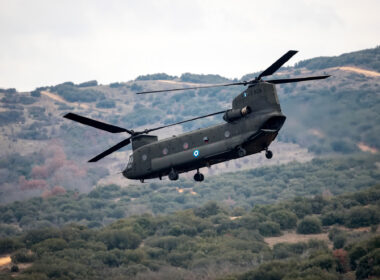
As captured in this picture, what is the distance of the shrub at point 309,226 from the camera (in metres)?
92.6

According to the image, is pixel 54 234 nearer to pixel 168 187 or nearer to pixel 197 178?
pixel 197 178

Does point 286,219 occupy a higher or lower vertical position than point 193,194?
higher

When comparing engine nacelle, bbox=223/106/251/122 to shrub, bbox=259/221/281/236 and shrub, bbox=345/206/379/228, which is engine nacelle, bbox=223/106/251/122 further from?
shrub, bbox=259/221/281/236

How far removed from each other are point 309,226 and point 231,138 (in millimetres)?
60722

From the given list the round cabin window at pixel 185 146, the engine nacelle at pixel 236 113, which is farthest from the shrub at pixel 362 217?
the engine nacelle at pixel 236 113

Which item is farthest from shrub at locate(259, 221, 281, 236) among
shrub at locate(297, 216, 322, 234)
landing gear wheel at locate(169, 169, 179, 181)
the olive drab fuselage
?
landing gear wheel at locate(169, 169, 179, 181)

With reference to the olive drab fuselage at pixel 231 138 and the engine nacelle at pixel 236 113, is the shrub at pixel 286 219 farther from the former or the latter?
the engine nacelle at pixel 236 113

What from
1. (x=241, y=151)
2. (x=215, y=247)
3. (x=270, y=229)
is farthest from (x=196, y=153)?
(x=270, y=229)

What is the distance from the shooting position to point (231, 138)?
3516 centimetres

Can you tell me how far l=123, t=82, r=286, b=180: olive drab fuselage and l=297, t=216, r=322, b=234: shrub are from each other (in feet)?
190

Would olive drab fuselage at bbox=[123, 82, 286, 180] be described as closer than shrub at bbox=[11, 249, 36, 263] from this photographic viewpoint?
Yes

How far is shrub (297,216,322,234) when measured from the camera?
9256cm

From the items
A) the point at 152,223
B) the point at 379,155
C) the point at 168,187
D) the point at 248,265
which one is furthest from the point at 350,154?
the point at 168,187

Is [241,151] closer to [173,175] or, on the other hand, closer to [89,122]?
[173,175]
